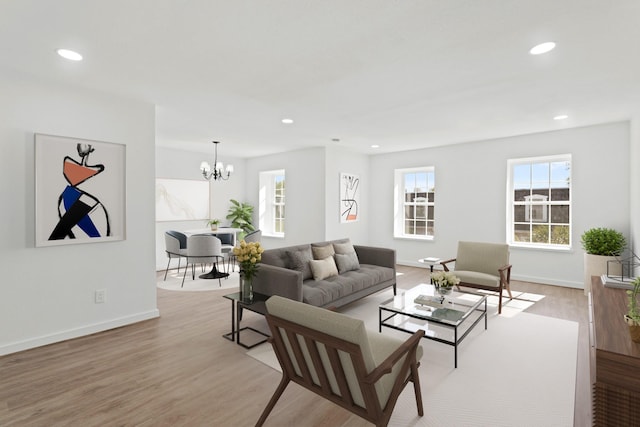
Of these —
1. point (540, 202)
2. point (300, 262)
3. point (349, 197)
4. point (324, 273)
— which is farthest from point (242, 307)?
point (540, 202)

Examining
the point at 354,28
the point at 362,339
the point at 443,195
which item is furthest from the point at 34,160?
the point at 443,195

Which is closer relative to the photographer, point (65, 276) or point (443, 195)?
point (65, 276)

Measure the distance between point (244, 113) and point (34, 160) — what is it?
2.25m

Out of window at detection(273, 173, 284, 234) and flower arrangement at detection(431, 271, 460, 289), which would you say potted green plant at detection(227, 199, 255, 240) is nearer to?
window at detection(273, 173, 284, 234)

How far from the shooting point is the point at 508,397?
2.34 m

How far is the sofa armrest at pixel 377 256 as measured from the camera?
4.76 m

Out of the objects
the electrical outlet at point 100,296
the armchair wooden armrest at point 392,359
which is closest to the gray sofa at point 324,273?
the armchair wooden armrest at point 392,359

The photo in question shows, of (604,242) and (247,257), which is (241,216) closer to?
(247,257)

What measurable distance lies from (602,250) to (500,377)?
10.6ft

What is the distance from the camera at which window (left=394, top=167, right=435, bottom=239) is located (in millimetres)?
6996

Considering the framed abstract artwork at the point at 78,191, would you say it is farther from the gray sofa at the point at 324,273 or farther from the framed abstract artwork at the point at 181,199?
the framed abstract artwork at the point at 181,199

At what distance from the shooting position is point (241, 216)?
7914mm

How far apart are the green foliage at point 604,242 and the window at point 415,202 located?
107 inches

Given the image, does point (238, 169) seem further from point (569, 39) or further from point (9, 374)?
point (569, 39)
